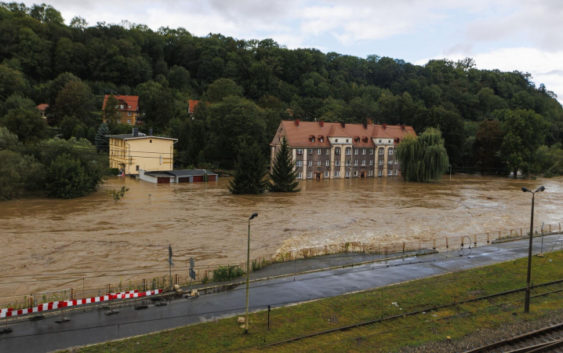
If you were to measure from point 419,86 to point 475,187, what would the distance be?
91.2m

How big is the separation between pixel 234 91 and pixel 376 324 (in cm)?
9586

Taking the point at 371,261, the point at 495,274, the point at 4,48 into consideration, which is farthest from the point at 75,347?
the point at 4,48

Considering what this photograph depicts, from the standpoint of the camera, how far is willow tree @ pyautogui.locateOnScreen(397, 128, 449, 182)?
2911 inches

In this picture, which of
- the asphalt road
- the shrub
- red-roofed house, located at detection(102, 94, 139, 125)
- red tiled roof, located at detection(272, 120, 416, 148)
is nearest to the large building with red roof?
red tiled roof, located at detection(272, 120, 416, 148)

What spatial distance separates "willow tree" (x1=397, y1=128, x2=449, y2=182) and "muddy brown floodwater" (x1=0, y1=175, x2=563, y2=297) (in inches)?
455

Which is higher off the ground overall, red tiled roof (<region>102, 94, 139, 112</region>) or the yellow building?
red tiled roof (<region>102, 94, 139, 112</region>)

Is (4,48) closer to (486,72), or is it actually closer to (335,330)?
(335,330)

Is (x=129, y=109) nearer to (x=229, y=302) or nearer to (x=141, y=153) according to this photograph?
(x=141, y=153)

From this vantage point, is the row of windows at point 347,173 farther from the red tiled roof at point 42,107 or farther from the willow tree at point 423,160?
the red tiled roof at point 42,107

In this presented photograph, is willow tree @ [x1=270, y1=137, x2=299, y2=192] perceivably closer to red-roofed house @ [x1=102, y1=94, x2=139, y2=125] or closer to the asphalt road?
the asphalt road

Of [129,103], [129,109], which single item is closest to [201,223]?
[129,109]

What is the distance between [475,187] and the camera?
68.2 metres

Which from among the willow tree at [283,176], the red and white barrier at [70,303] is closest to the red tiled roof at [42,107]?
the willow tree at [283,176]

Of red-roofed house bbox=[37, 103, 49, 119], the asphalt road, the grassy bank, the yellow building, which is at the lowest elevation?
the asphalt road
